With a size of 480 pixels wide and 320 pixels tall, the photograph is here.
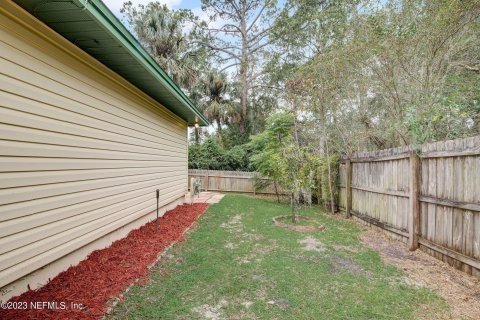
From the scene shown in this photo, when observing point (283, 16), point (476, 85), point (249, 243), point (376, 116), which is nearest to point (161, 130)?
point (249, 243)

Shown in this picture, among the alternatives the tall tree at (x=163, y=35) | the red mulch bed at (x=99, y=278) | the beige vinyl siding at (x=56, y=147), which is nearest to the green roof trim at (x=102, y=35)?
the beige vinyl siding at (x=56, y=147)

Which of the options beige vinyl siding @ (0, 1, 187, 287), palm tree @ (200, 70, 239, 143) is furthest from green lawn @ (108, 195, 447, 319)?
palm tree @ (200, 70, 239, 143)

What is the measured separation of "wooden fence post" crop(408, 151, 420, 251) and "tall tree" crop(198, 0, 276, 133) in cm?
1337

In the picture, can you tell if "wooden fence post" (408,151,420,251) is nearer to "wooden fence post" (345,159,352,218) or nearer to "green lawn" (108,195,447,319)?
"green lawn" (108,195,447,319)

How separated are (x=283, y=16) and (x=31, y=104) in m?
14.3

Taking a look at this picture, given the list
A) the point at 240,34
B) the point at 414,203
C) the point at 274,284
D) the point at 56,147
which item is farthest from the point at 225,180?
the point at 56,147

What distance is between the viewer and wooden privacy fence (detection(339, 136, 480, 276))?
3.37 meters

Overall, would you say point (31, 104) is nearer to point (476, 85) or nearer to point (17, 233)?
point (17, 233)

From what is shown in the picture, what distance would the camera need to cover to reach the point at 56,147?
3047 millimetres

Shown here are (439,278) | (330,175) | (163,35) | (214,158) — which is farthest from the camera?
(214,158)

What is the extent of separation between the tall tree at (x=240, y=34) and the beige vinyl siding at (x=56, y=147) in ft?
43.7

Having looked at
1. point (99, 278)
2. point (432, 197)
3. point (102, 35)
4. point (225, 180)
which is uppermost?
point (102, 35)

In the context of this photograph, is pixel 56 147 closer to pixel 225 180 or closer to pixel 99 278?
pixel 99 278

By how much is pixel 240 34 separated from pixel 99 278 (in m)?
17.1
